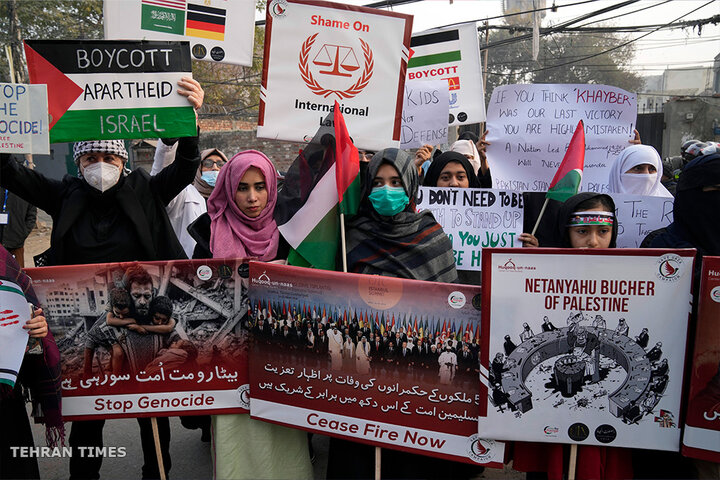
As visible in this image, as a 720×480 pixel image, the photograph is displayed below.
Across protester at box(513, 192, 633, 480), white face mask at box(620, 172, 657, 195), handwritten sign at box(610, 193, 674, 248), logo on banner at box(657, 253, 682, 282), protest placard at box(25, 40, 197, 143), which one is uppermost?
protest placard at box(25, 40, 197, 143)

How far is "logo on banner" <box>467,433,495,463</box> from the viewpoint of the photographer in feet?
7.73

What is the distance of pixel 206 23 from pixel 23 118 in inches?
76.5

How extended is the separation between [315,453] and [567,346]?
84.0 inches

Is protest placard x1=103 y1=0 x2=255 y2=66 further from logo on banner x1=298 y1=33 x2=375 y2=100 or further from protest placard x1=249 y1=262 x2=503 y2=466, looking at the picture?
protest placard x1=249 y1=262 x2=503 y2=466

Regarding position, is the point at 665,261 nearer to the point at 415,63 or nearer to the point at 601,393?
the point at 601,393

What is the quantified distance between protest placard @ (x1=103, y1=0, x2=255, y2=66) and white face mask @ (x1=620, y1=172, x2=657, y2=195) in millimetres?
2789

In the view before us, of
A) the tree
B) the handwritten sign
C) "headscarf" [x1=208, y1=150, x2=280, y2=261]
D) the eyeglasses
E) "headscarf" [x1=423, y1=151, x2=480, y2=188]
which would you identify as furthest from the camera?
the tree

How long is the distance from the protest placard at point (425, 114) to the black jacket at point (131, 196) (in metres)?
2.17

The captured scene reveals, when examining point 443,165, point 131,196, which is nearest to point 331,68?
point 443,165

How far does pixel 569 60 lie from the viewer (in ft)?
151

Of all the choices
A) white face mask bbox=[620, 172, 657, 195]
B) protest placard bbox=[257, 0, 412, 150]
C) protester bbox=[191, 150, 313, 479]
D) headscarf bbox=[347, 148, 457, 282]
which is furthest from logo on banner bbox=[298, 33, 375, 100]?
white face mask bbox=[620, 172, 657, 195]

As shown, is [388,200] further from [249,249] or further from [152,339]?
→ [152,339]

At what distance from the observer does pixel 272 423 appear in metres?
2.72

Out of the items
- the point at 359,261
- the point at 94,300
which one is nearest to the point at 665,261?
the point at 359,261
